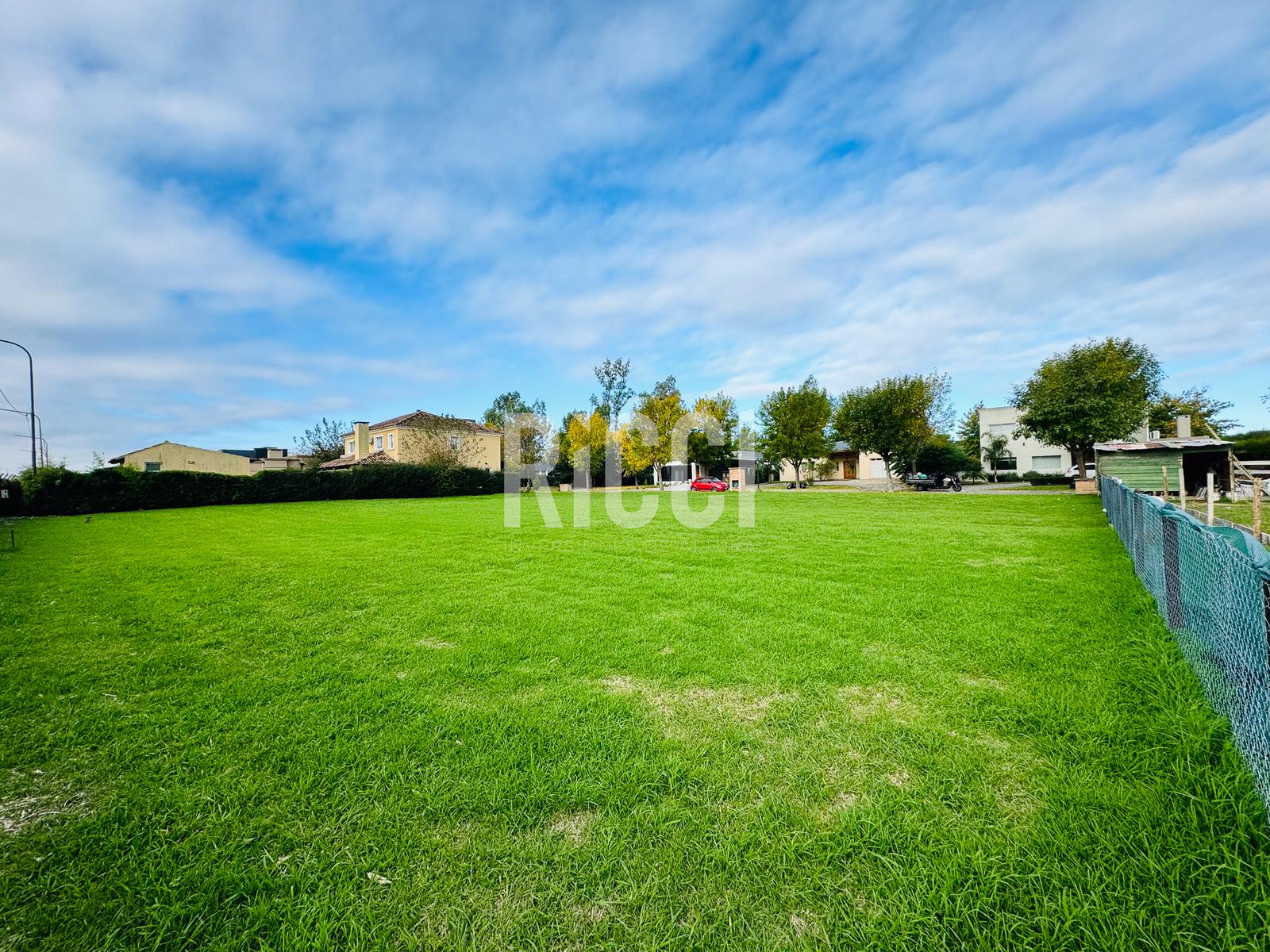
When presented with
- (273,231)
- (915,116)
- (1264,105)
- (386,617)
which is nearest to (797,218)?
(915,116)

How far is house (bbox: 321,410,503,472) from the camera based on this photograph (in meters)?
38.1

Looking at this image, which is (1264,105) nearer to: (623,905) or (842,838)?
(842,838)

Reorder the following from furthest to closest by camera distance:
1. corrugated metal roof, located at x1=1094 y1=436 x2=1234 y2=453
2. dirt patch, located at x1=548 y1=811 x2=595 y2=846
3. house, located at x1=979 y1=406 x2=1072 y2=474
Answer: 1. house, located at x1=979 y1=406 x2=1072 y2=474
2. corrugated metal roof, located at x1=1094 y1=436 x2=1234 y2=453
3. dirt patch, located at x1=548 y1=811 x2=595 y2=846

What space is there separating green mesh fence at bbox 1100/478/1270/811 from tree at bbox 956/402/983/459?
4711cm

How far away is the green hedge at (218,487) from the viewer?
69.3 feet

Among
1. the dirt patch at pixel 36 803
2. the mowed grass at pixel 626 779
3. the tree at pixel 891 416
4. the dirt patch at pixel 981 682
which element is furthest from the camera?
the tree at pixel 891 416

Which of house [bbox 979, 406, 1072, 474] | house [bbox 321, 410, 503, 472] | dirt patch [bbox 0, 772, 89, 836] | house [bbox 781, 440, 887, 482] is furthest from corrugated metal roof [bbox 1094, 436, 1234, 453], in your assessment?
house [bbox 321, 410, 503, 472]

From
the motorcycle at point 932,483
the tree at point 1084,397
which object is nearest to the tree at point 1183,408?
the tree at point 1084,397

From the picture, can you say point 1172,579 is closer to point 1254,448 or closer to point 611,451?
point 611,451

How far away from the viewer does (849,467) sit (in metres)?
54.4

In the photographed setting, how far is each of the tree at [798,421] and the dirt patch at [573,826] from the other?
31.0 metres

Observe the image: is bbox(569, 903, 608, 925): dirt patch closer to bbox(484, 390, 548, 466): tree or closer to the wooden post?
the wooden post

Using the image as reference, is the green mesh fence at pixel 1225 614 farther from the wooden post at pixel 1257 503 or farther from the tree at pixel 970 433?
the tree at pixel 970 433

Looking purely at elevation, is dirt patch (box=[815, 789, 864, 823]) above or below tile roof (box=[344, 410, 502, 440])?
below
